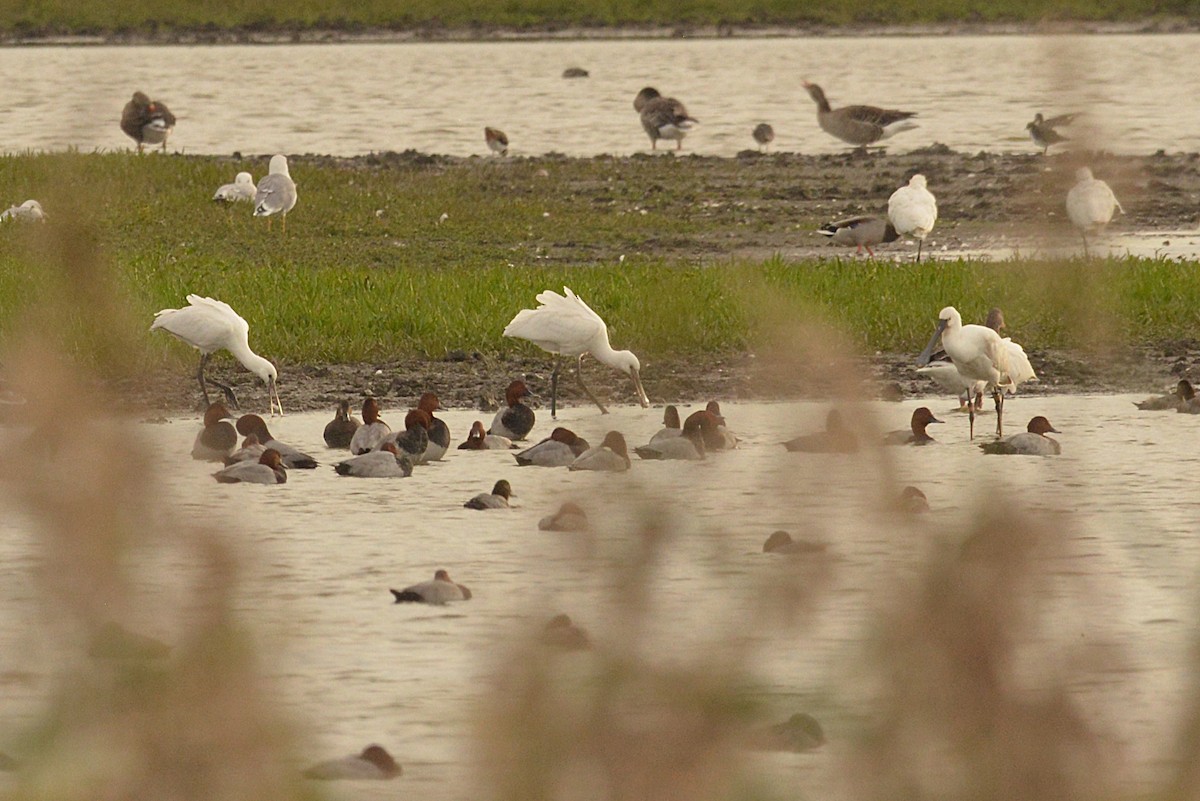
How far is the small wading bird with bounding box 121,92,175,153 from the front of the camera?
25062 millimetres

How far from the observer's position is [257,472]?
8.68 metres

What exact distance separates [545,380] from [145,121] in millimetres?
14963

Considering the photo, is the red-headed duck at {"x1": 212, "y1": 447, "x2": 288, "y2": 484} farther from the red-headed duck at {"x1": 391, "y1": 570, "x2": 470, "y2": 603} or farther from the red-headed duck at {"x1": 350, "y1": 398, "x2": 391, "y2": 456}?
the red-headed duck at {"x1": 391, "y1": 570, "x2": 470, "y2": 603}

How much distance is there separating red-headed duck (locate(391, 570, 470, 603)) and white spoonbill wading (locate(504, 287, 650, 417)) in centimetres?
373

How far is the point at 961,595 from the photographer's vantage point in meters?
2.36

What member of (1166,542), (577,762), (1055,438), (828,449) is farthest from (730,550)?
(1055,438)

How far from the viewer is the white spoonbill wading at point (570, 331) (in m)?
10.4

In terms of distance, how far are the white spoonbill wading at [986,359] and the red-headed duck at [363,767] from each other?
5554 millimetres

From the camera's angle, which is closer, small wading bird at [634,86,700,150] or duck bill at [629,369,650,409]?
duck bill at [629,369,650,409]

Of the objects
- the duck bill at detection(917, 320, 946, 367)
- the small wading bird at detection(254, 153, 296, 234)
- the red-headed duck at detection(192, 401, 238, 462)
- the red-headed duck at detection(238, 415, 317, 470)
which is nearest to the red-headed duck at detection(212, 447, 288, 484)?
the red-headed duck at detection(238, 415, 317, 470)

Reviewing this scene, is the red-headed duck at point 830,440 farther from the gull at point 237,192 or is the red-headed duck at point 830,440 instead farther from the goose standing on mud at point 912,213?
the gull at point 237,192

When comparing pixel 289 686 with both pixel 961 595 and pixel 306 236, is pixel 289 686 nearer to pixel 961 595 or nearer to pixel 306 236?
pixel 961 595

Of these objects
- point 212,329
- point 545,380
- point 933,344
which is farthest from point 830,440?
point 545,380

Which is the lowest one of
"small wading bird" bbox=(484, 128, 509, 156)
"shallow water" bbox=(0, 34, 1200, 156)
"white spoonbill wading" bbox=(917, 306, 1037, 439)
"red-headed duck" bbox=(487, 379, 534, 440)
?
"red-headed duck" bbox=(487, 379, 534, 440)
